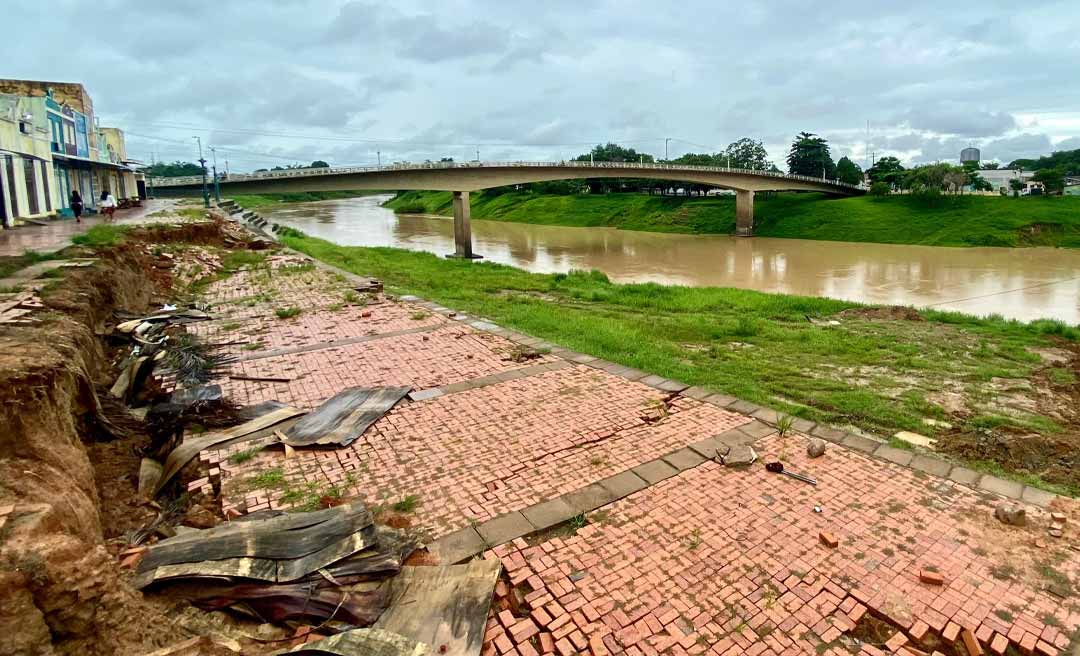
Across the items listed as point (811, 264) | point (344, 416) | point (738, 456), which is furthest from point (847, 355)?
point (811, 264)

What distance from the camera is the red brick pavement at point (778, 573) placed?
11.4 feet

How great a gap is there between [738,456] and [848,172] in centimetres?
6506

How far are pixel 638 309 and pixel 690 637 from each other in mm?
11416

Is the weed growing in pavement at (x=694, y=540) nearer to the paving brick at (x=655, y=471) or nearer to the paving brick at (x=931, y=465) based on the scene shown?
the paving brick at (x=655, y=471)

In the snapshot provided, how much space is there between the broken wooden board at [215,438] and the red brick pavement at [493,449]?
380 mm

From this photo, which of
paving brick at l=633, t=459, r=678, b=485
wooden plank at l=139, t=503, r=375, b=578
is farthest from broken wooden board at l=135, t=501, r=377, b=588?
paving brick at l=633, t=459, r=678, b=485

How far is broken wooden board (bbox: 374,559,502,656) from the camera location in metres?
3.35

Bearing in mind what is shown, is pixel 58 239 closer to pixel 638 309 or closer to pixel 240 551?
pixel 638 309

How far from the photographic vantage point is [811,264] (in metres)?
31.8

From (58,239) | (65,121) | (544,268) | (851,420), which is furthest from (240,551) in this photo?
(65,121)

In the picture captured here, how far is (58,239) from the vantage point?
52.4 ft

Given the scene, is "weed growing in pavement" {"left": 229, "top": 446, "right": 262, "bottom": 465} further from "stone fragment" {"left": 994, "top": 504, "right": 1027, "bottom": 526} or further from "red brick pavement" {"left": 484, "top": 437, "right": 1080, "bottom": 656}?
"stone fragment" {"left": 994, "top": 504, "right": 1027, "bottom": 526}

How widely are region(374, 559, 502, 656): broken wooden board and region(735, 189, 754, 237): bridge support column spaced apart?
4856cm

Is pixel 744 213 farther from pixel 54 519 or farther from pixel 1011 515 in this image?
pixel 54 519
